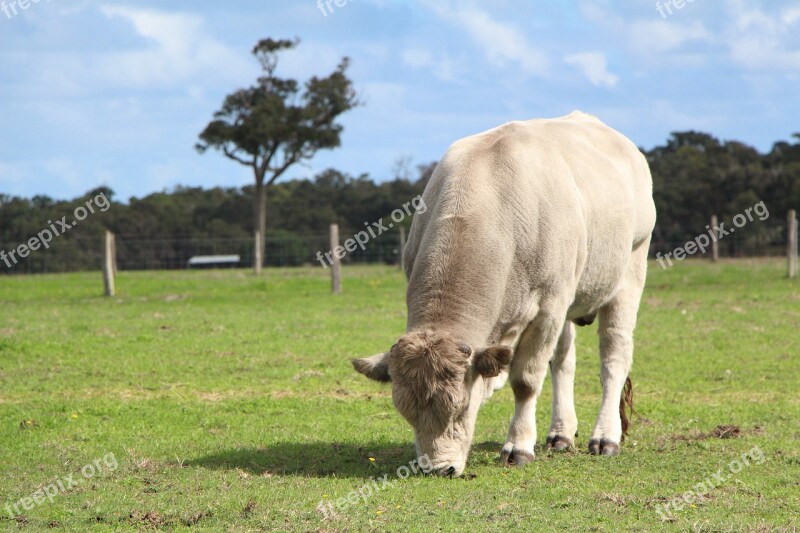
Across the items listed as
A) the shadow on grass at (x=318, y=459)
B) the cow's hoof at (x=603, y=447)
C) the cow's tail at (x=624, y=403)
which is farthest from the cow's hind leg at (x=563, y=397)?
the shadow on grass at (x=318, y=459)

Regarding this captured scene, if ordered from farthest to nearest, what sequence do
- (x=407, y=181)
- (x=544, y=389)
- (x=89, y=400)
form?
(x=407, y=181) → (x=544, y=389) → (x=89, y=400)

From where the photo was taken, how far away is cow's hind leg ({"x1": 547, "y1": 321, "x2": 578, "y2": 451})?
26.4 feet

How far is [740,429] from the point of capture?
8516mm

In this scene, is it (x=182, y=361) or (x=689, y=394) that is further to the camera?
(x=182, y=361)

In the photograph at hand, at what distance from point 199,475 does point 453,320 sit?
82.8 inches

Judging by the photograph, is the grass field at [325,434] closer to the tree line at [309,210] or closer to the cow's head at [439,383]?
the cow's head at [439,383]

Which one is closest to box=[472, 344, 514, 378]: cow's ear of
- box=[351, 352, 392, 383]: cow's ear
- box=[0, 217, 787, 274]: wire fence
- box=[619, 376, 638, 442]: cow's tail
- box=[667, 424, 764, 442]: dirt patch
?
box=[351, 352, 392, 383]: cow's ear

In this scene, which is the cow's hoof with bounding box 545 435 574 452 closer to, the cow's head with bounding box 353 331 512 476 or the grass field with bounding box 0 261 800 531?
the grass field with bounding box 0 261 800 531

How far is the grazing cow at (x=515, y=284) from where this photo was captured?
632 centimetres

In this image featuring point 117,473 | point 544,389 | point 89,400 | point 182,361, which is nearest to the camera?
point 117,473

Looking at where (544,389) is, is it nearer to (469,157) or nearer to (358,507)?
(469,157)

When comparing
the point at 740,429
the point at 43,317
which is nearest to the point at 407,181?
the point at 43,317

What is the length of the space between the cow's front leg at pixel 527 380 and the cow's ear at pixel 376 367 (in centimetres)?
127

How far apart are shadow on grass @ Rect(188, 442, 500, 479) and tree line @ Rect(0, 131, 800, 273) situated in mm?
29661
